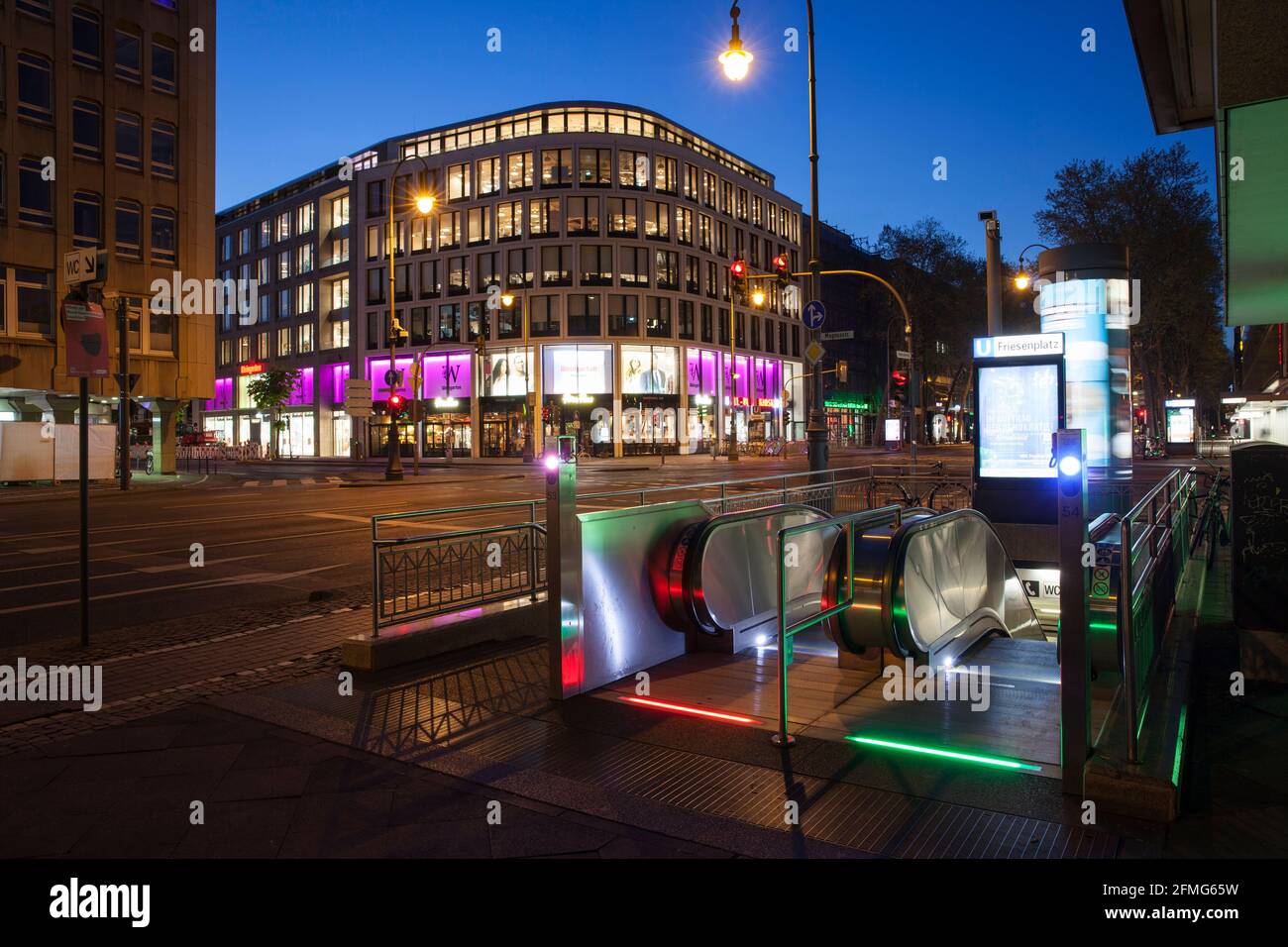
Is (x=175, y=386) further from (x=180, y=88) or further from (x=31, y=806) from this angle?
Answer: (x=31, y=806)

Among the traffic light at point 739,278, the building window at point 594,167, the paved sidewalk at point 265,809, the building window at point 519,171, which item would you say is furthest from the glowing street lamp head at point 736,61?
the building window at point 519,171

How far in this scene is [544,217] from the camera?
63281 millimetres

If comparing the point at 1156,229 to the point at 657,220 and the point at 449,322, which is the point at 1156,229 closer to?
the point at 657,220

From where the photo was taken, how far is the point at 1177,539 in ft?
31.3

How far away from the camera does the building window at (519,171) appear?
6378cm

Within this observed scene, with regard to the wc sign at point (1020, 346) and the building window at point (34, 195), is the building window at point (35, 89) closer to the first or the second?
the building window at point (34, 195)

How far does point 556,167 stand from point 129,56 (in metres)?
31.8

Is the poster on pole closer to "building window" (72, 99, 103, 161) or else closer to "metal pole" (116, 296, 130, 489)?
"metal pole" (116, 296, 130, 489)

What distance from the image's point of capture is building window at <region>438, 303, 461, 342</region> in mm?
65750

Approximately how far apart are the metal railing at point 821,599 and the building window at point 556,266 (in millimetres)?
57529

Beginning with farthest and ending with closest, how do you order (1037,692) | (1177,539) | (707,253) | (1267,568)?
(707,253)
(1177,539)
(1267,568)
(1037,692)

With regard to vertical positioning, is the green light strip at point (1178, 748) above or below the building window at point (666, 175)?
below

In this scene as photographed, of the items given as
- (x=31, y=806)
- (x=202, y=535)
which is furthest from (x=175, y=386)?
(x=31, y=806)
